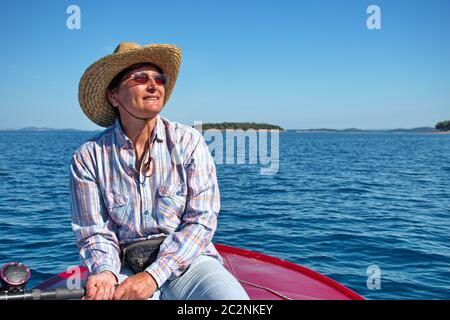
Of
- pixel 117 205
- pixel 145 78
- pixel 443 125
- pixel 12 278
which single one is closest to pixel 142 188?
pixel 117 205

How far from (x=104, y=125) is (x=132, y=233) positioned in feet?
3.45

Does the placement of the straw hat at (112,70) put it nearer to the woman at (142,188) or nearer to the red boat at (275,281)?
the woman at (142,188)

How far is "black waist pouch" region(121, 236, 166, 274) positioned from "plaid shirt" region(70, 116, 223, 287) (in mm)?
75

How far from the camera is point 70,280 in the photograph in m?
3.71

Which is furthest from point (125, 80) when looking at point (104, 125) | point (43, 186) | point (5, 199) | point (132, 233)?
point (43, 186)

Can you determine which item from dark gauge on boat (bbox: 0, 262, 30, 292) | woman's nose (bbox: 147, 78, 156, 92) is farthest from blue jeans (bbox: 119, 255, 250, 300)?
woman's nose (bbox: 147, 78, 156, 92)

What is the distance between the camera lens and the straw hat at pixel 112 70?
301cm

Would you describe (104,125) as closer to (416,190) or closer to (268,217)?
(268,217)

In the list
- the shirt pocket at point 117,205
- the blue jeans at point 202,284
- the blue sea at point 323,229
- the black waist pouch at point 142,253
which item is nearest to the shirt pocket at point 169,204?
the black waist pouch at point 142,253

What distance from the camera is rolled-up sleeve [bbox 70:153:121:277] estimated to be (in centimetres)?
294

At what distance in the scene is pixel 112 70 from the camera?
10.1 ft

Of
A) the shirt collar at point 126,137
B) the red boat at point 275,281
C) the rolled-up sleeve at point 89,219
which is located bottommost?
the red boat at point 275,281

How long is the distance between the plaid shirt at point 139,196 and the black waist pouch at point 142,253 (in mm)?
75

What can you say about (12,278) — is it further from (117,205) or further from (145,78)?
(145,78)
